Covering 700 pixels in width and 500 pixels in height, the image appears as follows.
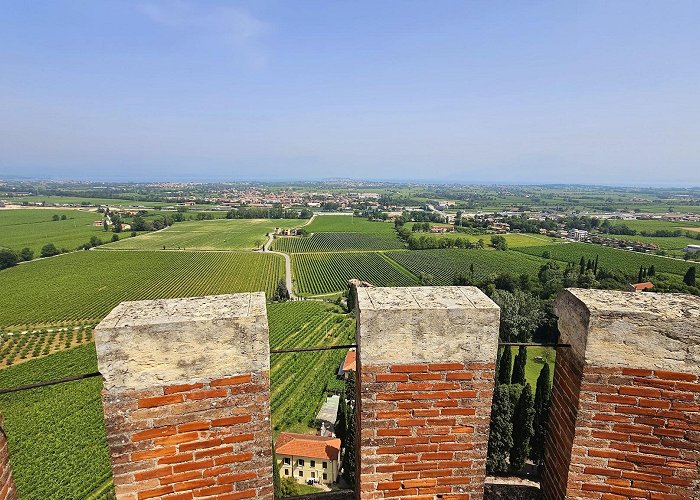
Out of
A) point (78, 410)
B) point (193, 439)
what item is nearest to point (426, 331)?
point (193, 439)

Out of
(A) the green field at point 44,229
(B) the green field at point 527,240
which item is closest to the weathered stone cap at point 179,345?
(B) the green field at point 527,240

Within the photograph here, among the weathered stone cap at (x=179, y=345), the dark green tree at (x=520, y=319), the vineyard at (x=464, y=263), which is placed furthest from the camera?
the vineyard at (x=464, y=263)

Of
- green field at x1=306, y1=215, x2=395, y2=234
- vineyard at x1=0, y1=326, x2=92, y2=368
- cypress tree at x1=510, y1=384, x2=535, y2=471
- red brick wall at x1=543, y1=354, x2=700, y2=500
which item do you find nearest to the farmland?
vineyard at x1=0, y1=326, x2=92, y2=368

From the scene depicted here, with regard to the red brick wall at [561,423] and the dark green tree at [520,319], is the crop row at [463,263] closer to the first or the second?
the dark green tree at [520,319]

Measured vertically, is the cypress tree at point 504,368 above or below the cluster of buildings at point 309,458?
above

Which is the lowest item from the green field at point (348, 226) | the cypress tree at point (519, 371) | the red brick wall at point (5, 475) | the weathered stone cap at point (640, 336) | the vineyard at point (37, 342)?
the vineyard at point (37, 342)

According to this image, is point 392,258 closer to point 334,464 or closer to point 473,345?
point 334,464

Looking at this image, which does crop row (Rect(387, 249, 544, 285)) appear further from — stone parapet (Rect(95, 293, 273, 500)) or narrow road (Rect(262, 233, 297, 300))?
stone parapet (Rect(95, 293, 273, 500))
